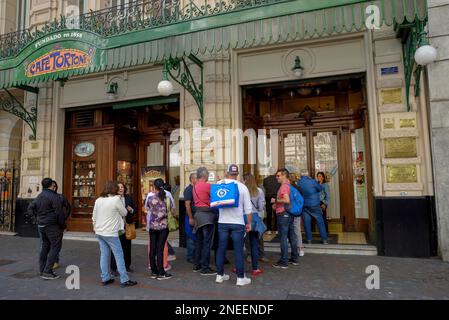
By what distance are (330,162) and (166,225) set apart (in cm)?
555

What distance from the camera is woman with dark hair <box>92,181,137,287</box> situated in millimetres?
4941

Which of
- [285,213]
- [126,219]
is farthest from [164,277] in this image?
[285,213]

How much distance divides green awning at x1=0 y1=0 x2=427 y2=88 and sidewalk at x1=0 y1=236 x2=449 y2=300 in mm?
3847

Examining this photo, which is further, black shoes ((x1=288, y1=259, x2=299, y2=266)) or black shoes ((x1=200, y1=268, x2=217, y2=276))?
black shoes ((x1=288, y1=259, x2=299, y2=266))

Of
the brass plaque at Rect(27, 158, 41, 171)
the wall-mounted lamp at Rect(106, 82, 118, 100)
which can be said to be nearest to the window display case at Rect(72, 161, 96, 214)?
the brass plaque at Rect(27, 158, 41, 171)

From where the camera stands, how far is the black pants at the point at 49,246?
545 cm

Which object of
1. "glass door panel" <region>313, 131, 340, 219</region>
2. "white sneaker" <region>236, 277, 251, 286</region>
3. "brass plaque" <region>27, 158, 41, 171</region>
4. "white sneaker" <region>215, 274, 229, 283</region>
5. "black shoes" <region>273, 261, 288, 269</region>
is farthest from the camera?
"brass plaque" <region>27, 158, 41, 171</region>

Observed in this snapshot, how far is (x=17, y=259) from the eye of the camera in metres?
6.84

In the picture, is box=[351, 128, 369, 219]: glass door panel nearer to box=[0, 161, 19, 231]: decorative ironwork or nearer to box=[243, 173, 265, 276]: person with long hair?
box=[243, 173, 265, 276]: person with long hair

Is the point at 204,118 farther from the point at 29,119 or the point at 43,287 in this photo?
the point at 29,119

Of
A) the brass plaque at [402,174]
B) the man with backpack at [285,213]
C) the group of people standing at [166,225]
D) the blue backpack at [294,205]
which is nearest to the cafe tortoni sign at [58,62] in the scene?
the group of people standing at [166,225]

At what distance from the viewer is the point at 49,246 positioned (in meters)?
5.62

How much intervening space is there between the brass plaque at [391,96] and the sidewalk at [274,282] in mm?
2962
